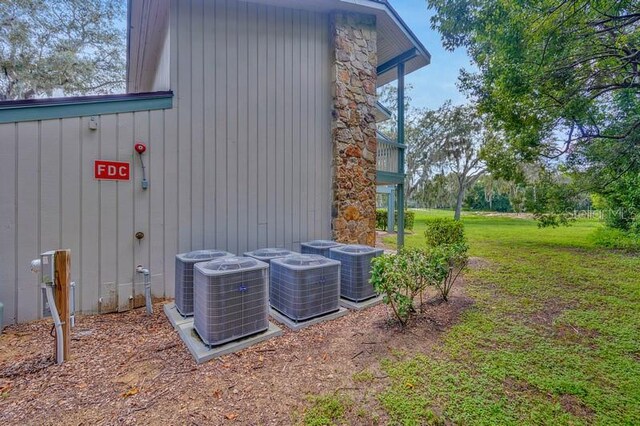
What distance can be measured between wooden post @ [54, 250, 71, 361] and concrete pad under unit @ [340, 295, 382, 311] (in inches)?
118

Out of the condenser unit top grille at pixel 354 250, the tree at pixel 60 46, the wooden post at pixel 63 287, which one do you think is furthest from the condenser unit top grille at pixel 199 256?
the tree at pixel 60 46

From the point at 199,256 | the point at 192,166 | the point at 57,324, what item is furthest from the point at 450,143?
the point at 57,324

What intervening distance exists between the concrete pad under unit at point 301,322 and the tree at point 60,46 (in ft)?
43.2

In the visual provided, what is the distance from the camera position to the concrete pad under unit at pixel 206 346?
2658 millimetres

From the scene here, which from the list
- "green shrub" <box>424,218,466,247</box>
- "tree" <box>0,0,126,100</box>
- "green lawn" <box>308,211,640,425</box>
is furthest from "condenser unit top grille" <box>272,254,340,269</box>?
"tree" <box>0,0,126,100</box>

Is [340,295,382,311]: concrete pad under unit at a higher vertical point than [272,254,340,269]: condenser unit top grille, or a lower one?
lower

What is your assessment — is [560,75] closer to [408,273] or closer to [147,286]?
[408,273]

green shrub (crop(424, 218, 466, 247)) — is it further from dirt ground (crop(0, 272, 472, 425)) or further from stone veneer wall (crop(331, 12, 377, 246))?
dirt ground (crop(0, 272, 472, 425))

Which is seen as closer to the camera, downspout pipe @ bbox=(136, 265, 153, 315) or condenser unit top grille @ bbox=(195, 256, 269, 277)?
condenser unit top grille @ bbox=(195, 256, 269, 277)

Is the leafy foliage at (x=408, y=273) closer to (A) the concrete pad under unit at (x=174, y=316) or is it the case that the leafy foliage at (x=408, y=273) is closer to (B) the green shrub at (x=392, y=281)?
(B) the green shrub at (x=392, y=281)

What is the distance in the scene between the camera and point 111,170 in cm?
367

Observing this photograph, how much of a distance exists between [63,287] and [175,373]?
1.25 metres

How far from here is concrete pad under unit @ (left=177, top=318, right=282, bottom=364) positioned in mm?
2658

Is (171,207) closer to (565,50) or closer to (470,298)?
(470,298)
